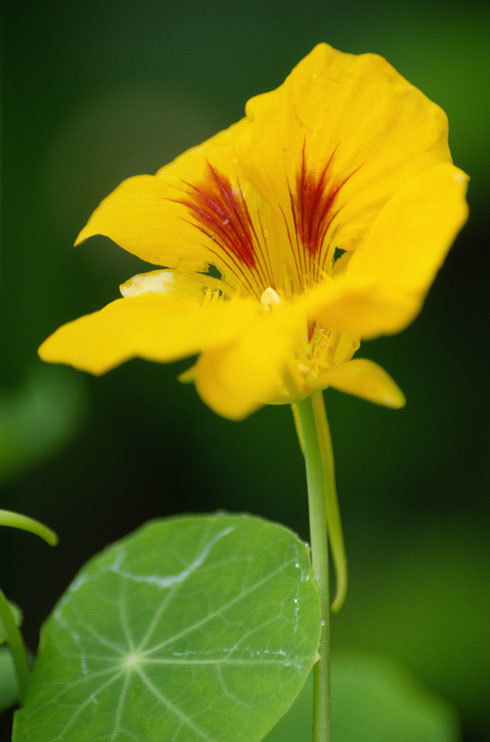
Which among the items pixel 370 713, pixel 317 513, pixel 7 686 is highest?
pixel 317 513

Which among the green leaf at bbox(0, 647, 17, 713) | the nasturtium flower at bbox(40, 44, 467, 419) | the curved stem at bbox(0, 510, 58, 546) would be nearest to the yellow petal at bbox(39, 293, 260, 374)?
the nasturtium flower at bbox(40, 44, 467, 419)

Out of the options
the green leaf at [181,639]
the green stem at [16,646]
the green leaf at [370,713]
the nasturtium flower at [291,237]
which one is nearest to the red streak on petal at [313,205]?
the nasturtium flower at [291,237]

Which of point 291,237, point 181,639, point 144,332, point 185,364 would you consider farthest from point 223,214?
point 185,364

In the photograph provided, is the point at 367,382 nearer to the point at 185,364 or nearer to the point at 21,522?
the point at 21,522

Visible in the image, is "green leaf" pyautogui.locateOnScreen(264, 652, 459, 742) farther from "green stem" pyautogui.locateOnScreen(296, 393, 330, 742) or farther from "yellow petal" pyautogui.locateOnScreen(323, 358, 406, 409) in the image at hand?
"yellow petal" pyautogui.locateOnScreen(323, 358, 406, 409)

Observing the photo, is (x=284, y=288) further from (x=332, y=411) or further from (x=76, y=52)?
(x=76, y=52)

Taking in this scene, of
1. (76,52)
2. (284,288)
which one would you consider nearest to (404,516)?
(284,288)
